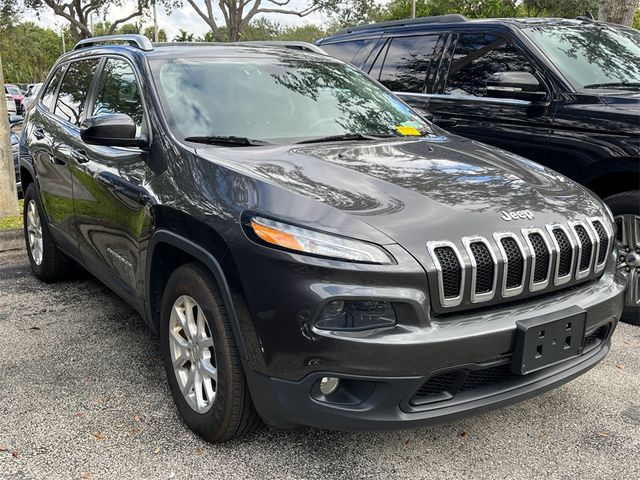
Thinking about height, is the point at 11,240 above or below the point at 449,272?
below

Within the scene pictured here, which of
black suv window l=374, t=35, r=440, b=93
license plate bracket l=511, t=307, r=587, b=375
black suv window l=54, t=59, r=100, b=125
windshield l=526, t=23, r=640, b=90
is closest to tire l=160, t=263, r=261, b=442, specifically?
license plate bracket l=511, t=307, r=587, b=375

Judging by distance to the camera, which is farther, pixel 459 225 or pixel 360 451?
pixel 360 451

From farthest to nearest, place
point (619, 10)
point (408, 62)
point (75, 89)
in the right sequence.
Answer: point (619, 10)
point (408, 62)
point (75, 89)

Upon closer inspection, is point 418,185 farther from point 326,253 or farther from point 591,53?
point 591,53

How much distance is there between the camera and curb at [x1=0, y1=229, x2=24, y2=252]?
6.24 m

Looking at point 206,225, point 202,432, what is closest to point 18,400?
point 202,432

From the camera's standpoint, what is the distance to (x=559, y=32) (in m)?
4.88

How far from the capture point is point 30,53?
5828 cm

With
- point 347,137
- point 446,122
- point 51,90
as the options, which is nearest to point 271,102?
point 347,137

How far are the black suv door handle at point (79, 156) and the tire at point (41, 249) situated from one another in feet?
3.08

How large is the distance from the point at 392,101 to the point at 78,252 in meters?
2.19

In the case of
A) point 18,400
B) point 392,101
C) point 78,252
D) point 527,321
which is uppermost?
point 392,101

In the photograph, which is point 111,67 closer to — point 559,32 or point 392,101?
point 392,101

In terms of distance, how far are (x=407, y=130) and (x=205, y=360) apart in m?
1.77
